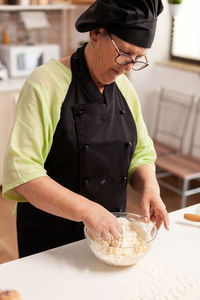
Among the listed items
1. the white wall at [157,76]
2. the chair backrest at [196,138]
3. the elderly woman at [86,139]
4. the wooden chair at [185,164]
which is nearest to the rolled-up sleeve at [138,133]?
the elderly woman at [86,139]

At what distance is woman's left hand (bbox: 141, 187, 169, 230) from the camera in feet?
4.05

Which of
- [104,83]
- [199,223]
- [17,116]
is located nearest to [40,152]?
[17,116]

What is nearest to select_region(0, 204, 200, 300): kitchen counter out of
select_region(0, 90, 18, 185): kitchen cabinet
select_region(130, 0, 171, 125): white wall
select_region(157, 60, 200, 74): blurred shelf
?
select_region(0, 90, 18, 185): kitchen cabinet

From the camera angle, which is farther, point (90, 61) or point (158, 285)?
point (90, 61)

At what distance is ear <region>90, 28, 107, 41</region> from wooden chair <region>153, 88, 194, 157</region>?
90.2 inches

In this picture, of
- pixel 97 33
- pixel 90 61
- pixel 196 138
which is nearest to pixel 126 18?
pixel 97 33

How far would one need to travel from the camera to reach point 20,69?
352 centimetres

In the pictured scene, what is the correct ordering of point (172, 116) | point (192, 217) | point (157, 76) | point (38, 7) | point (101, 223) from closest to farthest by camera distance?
1. point (101, 223)
2. point (192, 217)
3. point (38, 7)
4. point (172, 116)
5. point (157, 76)

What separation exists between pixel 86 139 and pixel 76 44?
3.03m

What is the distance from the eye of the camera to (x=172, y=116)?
145 inches

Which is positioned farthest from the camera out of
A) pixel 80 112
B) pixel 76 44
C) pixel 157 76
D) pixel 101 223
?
pixel 76 44

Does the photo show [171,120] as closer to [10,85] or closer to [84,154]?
[10,85]

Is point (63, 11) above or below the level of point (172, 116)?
above

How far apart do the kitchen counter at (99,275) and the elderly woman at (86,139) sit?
0.12 m
